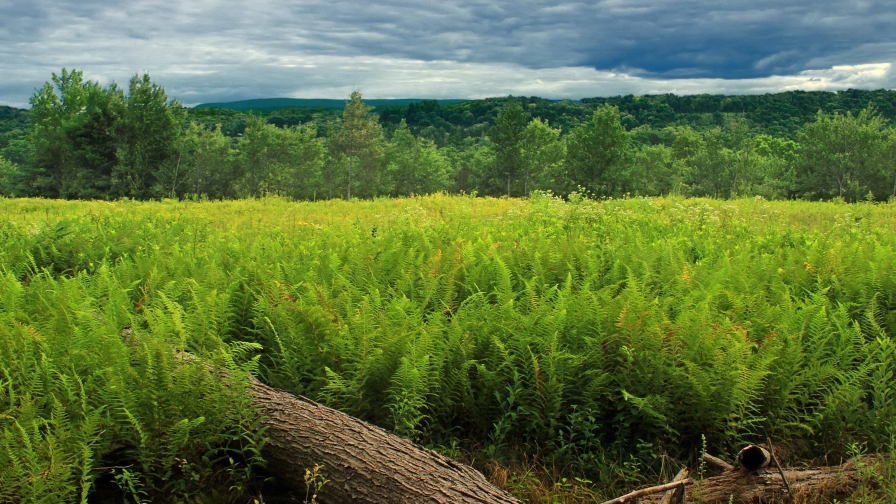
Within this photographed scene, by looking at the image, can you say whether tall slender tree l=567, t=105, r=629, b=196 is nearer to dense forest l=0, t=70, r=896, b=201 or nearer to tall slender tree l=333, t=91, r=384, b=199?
dense forest l=0, t=70, r=896, b=201

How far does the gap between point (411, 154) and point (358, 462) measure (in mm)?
92860

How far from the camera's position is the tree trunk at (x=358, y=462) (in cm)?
335

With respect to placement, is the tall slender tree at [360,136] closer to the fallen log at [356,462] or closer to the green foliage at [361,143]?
the green foliage at [361,143]

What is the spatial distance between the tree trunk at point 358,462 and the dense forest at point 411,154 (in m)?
40.1

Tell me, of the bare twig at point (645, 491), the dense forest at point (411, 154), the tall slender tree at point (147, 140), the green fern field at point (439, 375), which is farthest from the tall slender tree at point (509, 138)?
the bare twig at point (645, 491)

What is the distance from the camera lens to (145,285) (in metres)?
6.46

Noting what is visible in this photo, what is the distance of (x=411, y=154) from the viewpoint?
94.7 metres

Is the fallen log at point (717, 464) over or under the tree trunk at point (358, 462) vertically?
under

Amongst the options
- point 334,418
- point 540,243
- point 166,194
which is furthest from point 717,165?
point 334,418

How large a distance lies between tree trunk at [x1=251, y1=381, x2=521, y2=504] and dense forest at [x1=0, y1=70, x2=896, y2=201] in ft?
132

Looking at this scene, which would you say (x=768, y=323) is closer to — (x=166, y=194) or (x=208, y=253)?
(x=208, y=253)

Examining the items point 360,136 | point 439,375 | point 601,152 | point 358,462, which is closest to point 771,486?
point 439,375

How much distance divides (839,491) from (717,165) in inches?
3109

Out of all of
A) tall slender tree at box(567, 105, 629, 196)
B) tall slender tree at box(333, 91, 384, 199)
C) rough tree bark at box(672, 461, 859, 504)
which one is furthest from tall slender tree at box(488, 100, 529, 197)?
rough tree bark at box(672, 461, 859, 504)
